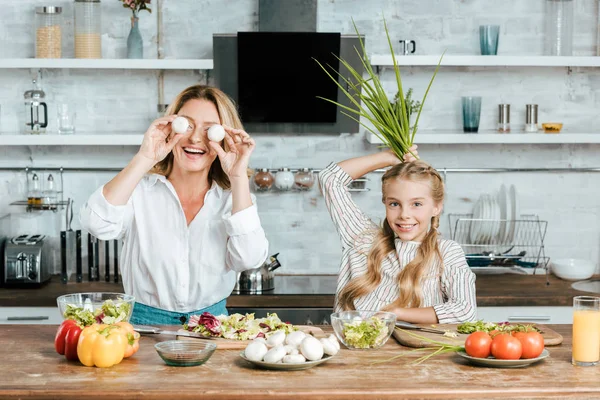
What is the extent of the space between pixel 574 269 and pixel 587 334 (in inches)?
94.0

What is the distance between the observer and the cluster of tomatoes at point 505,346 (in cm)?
212

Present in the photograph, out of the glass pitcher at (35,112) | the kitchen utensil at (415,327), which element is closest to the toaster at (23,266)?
the glass pitcher at (35,112)

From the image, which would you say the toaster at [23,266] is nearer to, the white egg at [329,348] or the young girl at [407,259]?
the young girl at [407,259]

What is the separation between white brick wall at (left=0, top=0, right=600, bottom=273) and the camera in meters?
4.62

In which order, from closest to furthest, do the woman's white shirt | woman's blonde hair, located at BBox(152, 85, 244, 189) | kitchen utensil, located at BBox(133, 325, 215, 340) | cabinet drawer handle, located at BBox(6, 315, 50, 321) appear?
kitchen utensil, located at BBox(133, 325, 215, 340), the woman's white shirt, woman's blonde hair, located at BBox(152, 85, 244, 189), cabinet drawer handle, located at BBox(6, 315, 50, 321)

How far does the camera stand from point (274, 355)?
2.08 m

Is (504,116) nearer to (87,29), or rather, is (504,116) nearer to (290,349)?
(87,29)

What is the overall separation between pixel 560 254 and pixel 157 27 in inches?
102

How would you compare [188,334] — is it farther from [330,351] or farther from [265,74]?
[265,74]

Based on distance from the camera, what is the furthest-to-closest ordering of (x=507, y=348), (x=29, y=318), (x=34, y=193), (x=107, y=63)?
(x=34, y=193), (x=107, y=63), (x=29, y=318), (x=507, y=348)

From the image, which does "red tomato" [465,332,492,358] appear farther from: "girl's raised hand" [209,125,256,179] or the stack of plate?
the stack of plate

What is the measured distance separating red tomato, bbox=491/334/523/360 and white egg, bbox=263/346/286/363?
539 millimetres

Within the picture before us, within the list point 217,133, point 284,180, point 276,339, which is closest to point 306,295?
point 284,180

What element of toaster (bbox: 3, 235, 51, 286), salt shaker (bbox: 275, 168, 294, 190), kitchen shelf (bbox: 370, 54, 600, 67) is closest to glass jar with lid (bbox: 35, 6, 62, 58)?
toaster (bbox: 3, 235, 51, 286)
